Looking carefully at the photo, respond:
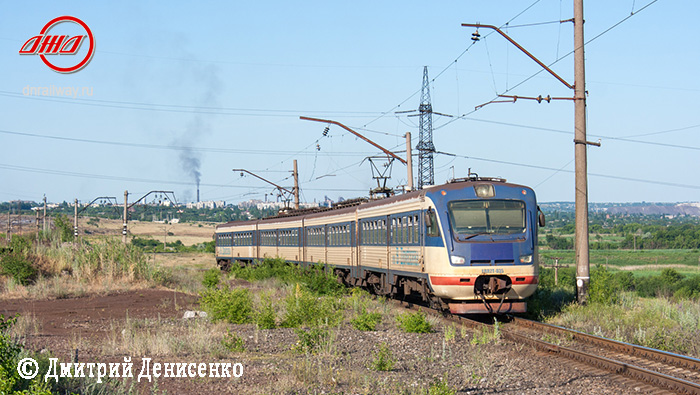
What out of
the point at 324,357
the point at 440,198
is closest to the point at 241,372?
the point at 324,357

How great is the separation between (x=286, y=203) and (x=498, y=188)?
33833 mm

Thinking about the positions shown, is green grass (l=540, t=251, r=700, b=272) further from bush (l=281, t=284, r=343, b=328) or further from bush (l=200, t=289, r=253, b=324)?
bush (l=200, t=289, r=253, b=324)

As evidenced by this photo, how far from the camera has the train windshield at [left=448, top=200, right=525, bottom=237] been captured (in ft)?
52.9

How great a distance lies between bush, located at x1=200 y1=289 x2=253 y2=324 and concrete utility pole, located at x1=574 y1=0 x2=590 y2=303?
8.21 metres

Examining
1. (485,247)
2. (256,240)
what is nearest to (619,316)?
(485,247)

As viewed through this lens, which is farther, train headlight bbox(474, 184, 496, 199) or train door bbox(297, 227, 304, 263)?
train door bbox(297, 227, 304, 263)

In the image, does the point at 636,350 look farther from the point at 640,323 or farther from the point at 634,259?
the point at 634,259

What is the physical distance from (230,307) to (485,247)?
627 cm

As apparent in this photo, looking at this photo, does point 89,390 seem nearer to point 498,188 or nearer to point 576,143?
point 498,188

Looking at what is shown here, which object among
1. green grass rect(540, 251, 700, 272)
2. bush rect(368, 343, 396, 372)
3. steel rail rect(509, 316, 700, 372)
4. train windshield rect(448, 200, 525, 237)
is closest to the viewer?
steel rail rect(509, 316, 700, 372)

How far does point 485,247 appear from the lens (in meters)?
16.0

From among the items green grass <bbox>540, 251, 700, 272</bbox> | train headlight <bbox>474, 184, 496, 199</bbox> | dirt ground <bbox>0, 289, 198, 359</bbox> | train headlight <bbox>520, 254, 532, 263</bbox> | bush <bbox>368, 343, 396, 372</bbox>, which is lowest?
green grass <bbox>540, 251, 700, 272</bbox>

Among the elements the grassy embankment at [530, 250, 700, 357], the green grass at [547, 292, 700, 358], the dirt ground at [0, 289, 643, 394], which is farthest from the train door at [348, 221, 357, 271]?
the green grass at [547, 292, 700, 358]

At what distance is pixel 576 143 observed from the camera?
57.4 feet
